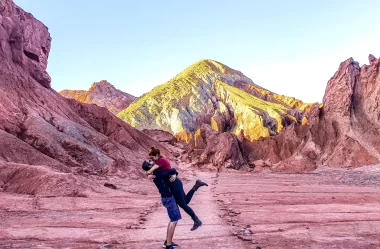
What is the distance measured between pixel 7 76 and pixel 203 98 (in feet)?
277

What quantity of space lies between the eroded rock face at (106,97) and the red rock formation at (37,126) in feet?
315

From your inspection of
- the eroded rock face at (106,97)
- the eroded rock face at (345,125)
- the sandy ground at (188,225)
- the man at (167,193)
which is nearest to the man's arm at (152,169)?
the man at (167,193)

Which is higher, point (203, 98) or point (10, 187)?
point (203, 98)

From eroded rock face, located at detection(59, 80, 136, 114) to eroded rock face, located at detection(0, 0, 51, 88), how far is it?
9290 cm

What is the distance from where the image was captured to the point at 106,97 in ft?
523

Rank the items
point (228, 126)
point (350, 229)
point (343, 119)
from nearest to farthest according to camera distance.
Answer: point (350, 229) → point (343, 119) → point (228, 126)

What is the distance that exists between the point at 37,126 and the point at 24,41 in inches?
699

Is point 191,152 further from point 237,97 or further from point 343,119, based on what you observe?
point 237,97

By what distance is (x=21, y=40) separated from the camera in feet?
146

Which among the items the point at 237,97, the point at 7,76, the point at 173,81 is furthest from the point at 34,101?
the point at 173,81

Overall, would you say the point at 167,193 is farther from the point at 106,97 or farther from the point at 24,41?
the point at 106,97

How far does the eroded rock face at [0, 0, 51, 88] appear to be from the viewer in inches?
1667

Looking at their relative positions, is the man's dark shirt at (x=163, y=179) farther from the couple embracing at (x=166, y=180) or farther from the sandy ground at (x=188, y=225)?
the sandy ground at (x=188, y=225)

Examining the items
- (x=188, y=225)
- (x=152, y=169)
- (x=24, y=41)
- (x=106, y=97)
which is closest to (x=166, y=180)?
(x=152, y=169)
